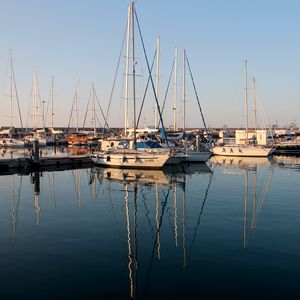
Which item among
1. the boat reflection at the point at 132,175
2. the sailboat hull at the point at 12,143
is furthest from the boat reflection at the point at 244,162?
the sailboat hull at the point at 12,143

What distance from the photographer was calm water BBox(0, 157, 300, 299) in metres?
9.54

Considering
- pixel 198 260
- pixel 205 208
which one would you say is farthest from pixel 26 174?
pixel 198 260

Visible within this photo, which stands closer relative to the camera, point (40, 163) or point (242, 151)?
point (40, 163)

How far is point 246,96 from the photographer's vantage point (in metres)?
59.7

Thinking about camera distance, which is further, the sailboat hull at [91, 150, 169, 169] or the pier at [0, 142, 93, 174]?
the pier at [0, 142, 93, 174]

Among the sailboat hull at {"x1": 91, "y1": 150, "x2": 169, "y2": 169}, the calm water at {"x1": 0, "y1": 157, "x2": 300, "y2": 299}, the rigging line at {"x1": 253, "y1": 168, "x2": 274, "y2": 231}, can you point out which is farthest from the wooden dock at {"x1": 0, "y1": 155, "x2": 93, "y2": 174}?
the rigging line at {"x1": 253, "y1": 168, "x2": 274, "y2": 231}

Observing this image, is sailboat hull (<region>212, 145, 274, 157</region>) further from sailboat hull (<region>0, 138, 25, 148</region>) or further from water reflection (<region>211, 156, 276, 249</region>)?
sailboat hull (<region>0, 138, 25, 148</region>)

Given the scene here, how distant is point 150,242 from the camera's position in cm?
1331

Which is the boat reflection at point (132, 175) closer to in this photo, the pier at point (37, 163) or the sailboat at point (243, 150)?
the pier at point (37, 163)

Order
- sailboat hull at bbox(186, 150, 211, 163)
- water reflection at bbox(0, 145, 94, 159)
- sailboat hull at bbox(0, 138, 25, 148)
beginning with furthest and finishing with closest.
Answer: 1. sailboat hull at bbox(0, 138, 25, 148)
2. water reflection at bbox(0, 145, 94, 159)
3. sailboat hull at bbox(186, 150, 211, 163)

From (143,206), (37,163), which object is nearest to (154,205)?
(143,206)

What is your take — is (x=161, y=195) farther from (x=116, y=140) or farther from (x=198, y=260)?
(x=116, y=140)

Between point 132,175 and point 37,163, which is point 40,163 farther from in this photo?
point 132,175

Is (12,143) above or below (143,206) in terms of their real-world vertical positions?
above
